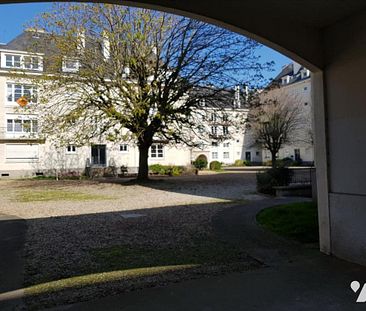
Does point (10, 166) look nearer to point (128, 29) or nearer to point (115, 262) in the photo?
point (128, 29)

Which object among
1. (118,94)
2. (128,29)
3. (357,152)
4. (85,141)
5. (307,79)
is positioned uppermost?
(307,79)

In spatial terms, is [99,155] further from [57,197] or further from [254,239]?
[254,239]

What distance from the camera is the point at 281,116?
40906 mm

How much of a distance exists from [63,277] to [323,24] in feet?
18.7

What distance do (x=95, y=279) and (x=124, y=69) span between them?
16.9 m

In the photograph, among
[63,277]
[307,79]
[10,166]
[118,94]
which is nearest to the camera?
[63,277]

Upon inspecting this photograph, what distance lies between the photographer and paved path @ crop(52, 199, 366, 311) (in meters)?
3.90

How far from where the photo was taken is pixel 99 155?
38.5 m

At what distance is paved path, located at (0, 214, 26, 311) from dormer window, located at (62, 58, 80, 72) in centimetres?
1242

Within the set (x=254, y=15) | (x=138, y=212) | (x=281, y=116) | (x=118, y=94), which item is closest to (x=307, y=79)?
(x=281, y=116)

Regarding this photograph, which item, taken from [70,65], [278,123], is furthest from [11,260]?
[278,123]

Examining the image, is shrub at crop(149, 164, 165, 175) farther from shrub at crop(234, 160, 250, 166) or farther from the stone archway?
the stone archway

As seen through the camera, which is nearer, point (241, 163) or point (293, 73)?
point (241, 163)

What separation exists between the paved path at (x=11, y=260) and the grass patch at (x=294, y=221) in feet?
16.9
